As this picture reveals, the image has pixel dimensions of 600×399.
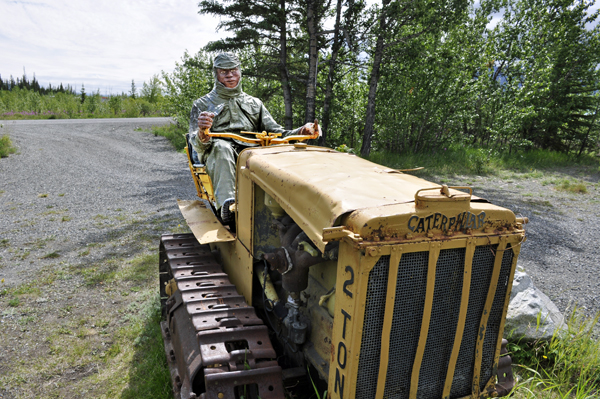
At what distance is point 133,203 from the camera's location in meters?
8.51

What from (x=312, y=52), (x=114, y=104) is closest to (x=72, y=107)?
(x=114, y=104)

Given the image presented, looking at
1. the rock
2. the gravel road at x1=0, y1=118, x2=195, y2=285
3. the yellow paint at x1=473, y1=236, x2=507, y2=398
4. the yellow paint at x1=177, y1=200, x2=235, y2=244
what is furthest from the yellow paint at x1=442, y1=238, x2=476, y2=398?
the gravel road at x1=0, y1=118, x2=195, y2=285

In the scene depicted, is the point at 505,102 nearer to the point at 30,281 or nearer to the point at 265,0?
the point at 265,0

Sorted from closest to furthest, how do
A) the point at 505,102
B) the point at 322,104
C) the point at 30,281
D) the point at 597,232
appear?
1. the point at 30,281
2. the point at 597,232
3. the point at 322,104
4. the point at 505,102

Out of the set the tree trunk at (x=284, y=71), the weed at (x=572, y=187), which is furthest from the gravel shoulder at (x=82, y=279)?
the weed at (x=572, y=187)

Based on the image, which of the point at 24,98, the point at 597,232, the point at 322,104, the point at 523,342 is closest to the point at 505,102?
the point at 322,104

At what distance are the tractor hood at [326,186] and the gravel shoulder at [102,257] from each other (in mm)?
1833

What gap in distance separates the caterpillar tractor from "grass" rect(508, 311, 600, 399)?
1.06 meters

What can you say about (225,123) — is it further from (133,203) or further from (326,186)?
(133,203)

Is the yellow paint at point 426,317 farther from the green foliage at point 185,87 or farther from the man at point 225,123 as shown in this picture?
the green foliage at point 185,87

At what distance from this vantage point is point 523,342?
366 centimetres

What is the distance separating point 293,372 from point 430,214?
1.35 metres

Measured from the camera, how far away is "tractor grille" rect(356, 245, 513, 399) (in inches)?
71.4

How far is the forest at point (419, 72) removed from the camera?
983cm
